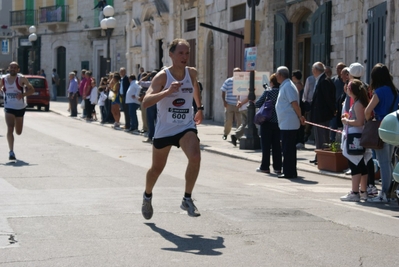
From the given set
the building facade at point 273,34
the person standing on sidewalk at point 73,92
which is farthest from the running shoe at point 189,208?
the person standing on sidewalk at point 73,92

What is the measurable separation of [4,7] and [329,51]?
48878 millimetres

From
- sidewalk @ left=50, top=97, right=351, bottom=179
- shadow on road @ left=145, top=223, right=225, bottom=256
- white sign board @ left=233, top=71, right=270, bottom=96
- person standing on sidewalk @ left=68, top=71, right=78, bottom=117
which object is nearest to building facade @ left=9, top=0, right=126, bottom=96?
person standing on sidewalk @ left=68, top=71, right=78, bottom=117

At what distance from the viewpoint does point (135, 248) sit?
714cm

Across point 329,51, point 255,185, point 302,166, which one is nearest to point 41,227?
point 255,185

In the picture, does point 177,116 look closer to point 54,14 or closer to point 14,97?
point 14,97

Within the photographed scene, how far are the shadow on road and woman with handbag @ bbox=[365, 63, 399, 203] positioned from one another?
372 centimetres

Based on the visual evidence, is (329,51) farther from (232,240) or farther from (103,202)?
(232,240)

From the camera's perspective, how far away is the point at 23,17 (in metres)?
57.7

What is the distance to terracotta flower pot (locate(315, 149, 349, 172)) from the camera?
45.5ft

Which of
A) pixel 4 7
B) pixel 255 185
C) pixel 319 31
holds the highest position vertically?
pixel 4 7

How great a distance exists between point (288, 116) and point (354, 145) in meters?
2.39

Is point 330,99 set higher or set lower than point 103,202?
higher

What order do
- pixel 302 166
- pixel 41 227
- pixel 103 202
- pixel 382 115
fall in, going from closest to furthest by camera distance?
pixel 41 227 → pixel 103 202 → pixel 382 115 → pixel 302 166

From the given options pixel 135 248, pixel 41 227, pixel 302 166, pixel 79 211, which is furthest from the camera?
pixel 302 166
